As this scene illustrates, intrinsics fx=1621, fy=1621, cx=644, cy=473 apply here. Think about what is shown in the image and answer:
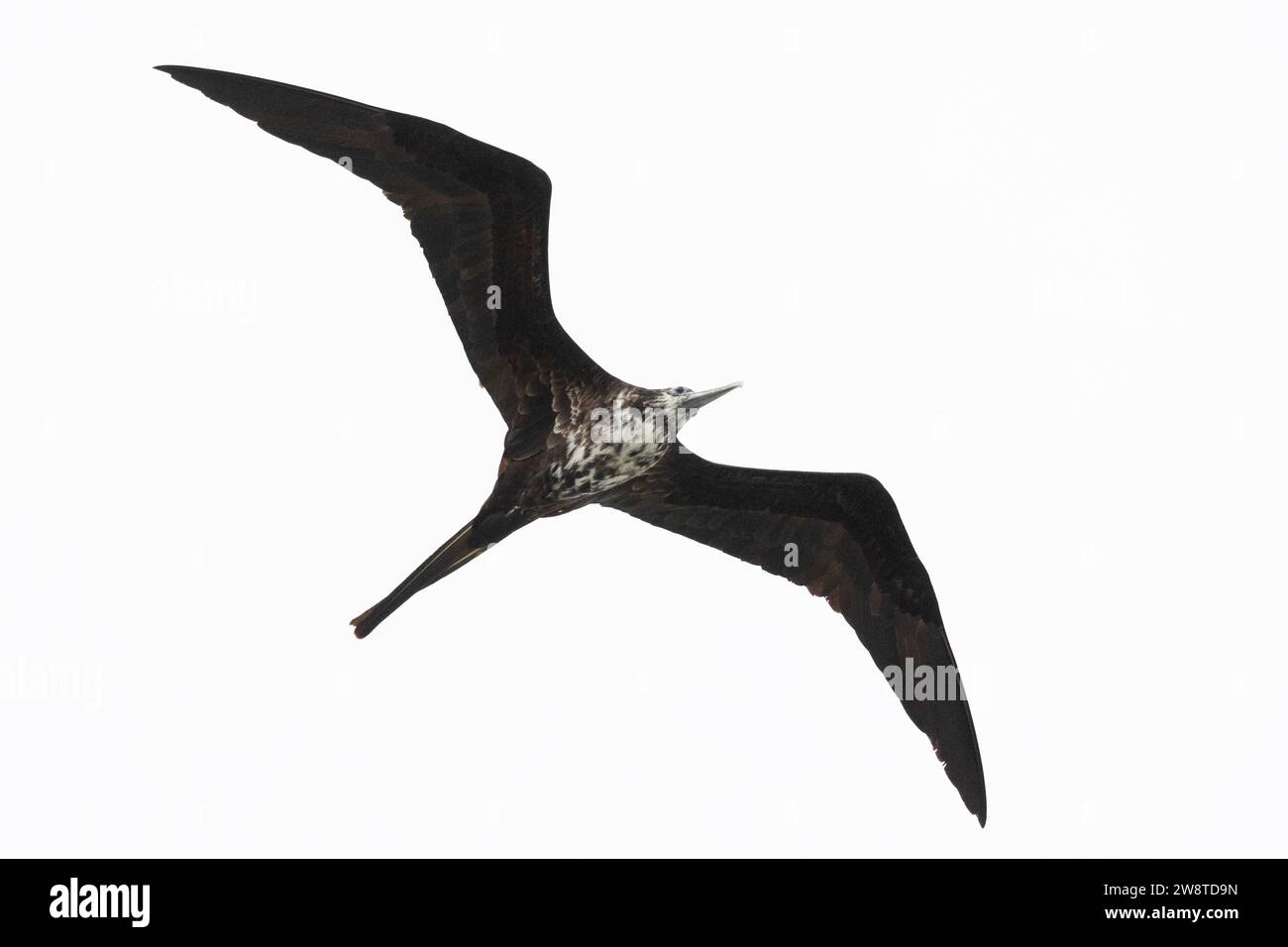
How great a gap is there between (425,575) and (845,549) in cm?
298

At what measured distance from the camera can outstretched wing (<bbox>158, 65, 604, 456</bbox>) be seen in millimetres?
9680

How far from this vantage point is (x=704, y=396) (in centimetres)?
1043

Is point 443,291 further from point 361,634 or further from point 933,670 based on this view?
point 933,670

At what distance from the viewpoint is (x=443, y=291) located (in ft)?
33.9

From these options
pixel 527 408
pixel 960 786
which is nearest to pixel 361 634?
pixel 527 408

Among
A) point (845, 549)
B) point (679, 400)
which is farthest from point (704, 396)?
point (845, 549)

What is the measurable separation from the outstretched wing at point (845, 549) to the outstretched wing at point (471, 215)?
1058mm

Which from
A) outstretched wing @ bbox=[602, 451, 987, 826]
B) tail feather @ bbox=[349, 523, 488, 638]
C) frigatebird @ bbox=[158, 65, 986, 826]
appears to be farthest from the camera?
outstretched wing @ bbox=[602, 451, 987, 826]

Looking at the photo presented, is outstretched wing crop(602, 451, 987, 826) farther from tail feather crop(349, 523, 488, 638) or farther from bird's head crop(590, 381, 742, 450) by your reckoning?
tail feather crop(349, 523, 488, 638)

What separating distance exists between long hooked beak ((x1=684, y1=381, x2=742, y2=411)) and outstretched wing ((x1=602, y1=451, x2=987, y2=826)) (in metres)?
0.62

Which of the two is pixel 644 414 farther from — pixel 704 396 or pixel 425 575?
pixel 425 575

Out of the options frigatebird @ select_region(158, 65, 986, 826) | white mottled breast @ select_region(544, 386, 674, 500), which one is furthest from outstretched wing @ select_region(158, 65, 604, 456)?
white mottled breast @ select_region(544, 386, 674, 500)
